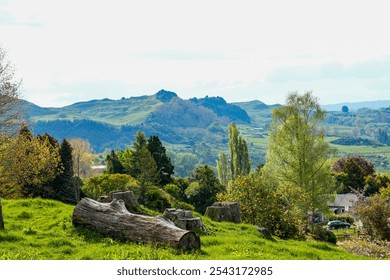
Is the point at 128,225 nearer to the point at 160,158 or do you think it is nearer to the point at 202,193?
the point at 202,193

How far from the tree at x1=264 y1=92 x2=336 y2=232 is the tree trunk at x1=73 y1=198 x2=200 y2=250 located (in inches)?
1174

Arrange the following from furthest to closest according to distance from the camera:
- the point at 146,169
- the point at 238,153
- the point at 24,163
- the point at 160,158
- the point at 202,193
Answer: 1. the point at 238,153
2. the point at 160,158
3. the point at 202,193
4. the point at 146,169
5. the point at 24,163

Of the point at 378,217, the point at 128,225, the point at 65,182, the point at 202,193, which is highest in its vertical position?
the point at 128,225

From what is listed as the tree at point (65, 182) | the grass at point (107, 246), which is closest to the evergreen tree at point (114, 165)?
the tree at point (65, 182)

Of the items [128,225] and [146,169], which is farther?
[146,169]

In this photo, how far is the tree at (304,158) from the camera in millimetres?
50250

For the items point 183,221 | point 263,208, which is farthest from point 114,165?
point 183,221

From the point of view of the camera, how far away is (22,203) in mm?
33094

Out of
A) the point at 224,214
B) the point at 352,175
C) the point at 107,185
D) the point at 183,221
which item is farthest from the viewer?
the point at 352,175

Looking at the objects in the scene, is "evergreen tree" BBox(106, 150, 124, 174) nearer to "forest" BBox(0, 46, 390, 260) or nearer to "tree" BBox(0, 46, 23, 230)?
"forest" BBox(0, 46, 390, 260)

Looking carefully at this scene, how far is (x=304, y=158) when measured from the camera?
50.1 meters

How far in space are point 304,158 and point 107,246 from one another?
3477 centimetres
